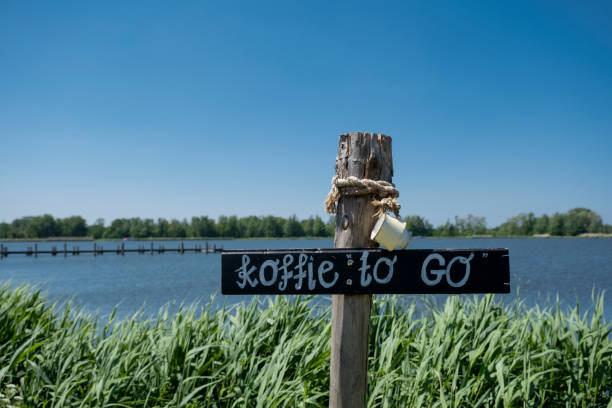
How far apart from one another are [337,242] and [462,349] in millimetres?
1945

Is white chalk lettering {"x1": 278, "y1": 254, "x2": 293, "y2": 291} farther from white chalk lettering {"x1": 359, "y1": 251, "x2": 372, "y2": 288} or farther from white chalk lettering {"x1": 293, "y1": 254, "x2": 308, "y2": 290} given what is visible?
white chalk lettering {"x1": 359, "y1": 251, "x2": 372, "y2": 288}

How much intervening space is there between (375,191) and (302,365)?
1666 mm

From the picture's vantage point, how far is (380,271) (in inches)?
75.2

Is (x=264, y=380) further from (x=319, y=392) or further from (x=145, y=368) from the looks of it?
(x=145, y=368)

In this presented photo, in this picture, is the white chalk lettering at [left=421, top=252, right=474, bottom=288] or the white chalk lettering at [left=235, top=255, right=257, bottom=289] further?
the white chalk lettering at [left=235, top=255, right=257, bottom=289]

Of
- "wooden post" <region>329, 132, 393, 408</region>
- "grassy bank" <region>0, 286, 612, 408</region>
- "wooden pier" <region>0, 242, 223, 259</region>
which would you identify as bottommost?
"wooden pier" <region>0, 242, 223, 259</region>

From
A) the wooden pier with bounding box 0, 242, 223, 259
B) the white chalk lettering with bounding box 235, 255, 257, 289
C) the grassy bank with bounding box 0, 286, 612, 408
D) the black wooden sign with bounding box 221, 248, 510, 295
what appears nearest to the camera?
the black wooden sign with bounding box 221, 248, 510, 295

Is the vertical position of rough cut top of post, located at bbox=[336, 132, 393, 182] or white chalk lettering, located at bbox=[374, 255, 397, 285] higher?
rough cut top of post, located at bbox=[336, 132, 393, 182]

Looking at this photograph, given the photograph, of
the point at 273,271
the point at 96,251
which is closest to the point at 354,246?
the point at 273,271

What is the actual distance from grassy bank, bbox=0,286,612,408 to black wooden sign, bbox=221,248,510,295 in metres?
1.09

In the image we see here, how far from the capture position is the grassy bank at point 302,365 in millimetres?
2889

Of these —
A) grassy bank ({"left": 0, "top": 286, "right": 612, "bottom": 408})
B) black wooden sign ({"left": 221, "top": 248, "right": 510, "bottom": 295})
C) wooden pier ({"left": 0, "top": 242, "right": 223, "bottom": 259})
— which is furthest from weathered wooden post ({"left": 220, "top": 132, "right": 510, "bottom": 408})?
wooden pier ({"left": 0, "top": 242, "right": 223, "bottom": 259})

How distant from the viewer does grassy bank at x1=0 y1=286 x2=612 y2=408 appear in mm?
2889

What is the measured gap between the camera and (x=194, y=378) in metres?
3.02
